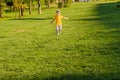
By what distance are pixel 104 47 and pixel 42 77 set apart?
6785 millimetres

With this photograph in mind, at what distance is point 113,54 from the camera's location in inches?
632

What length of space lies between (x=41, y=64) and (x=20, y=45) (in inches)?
274

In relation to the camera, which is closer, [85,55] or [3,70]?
[3,70]

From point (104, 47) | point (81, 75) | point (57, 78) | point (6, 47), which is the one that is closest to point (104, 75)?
point (81, 75)

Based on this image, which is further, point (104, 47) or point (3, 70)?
point (104, 47)

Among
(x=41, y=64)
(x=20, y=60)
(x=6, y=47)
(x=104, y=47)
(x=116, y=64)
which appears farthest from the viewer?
(x=6, y=47)

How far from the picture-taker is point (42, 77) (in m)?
12.2

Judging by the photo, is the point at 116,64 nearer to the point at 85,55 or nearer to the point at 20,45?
the point at 85,55

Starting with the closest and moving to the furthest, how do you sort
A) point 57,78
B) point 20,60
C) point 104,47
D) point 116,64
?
point 57,78 < point 116,64 < point 20,60 < point 104,47

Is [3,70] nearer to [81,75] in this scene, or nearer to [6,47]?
[81,75]

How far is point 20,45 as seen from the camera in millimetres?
21344

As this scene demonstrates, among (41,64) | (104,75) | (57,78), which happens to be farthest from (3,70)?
(104,75)

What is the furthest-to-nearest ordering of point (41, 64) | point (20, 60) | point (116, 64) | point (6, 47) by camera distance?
1. point (6, 47)
2. point (20, 60)
3. point (41, 64)
4. point (116, 64)

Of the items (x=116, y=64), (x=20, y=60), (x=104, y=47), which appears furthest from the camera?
(x=104, y=47)
